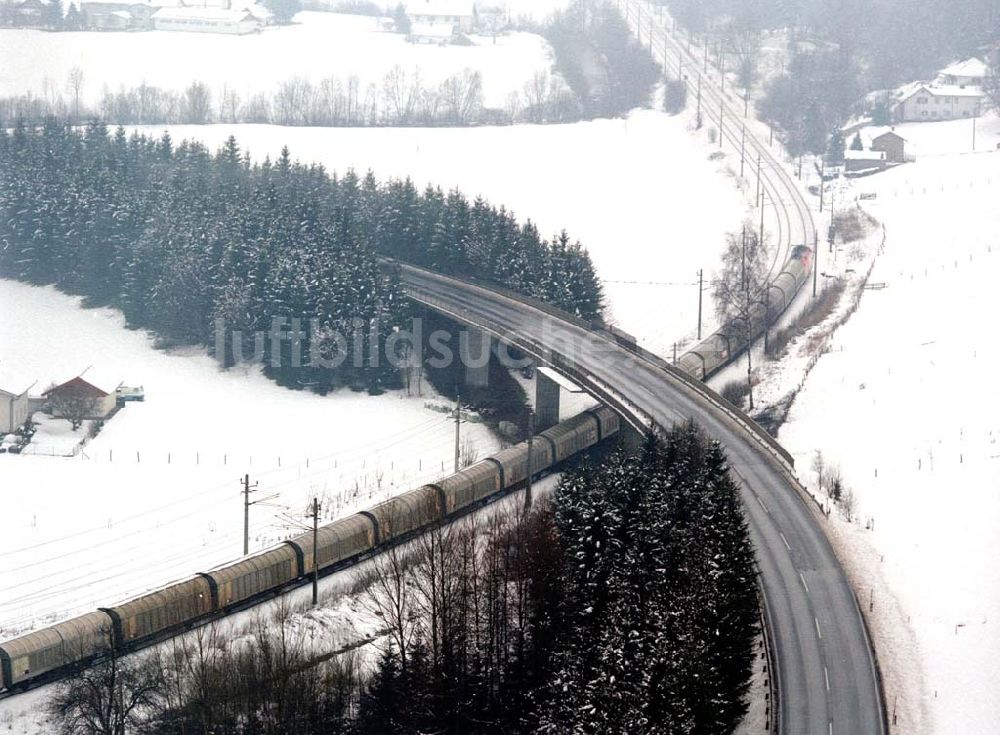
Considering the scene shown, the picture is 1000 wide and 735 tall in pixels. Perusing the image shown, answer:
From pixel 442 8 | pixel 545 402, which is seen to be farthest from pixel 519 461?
pixel 442 8

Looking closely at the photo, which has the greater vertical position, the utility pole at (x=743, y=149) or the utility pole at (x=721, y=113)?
the utility pole at (x=721, y=113)

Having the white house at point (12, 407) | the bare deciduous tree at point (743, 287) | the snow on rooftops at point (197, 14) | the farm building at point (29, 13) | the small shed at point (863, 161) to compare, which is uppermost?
the snow on rooftops at point (197, 14)

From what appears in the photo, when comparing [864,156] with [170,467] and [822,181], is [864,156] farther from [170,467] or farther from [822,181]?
[170,467]

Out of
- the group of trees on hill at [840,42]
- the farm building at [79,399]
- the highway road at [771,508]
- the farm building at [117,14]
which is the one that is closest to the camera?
the highway road at [771,508]

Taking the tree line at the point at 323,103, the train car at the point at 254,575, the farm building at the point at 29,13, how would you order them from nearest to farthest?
the train car at the point at 254,575, the tree line at the point at 323,103, the farm building at the point at 29,13

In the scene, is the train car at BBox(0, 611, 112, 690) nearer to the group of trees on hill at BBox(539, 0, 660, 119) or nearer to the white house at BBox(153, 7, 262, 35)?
the group of trees on hill at BBox(539, 0, 660, 119)

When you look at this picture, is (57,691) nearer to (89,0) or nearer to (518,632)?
(518,632)

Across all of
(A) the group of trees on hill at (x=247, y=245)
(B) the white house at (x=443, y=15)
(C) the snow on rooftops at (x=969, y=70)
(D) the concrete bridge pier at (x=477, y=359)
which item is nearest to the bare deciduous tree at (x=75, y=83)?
(A) the group of trees on hill at (x=247, y=245)

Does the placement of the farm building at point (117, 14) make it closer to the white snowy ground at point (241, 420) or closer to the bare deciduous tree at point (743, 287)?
the white snowy ground at point (241, 420)
